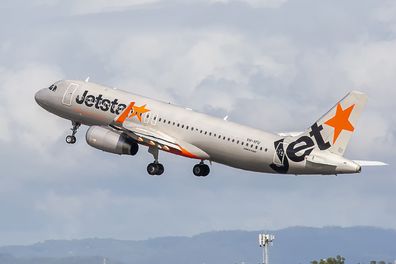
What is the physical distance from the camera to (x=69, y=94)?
4338 inches

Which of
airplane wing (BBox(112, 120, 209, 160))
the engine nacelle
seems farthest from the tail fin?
the engine nacelle

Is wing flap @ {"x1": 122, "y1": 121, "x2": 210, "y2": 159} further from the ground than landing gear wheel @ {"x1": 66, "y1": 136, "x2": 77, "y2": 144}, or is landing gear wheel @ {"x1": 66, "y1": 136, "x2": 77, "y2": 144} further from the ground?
landing gear wheel @ {"x1": 66, "y1": 136, "x2": 77, "y2": 144}

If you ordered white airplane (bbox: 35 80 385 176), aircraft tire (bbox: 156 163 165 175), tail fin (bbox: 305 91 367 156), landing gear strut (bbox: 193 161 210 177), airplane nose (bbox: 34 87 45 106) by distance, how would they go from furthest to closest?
airplane nose (bbox: 34 87 45 106) < landing gear strut (bbox: 193 161 210 177) < aircraft tire (bbox: 156 163 165 175) < white airplane (bbox: 35 80 385 176) < tail fin (bbox: 305 91 367 156)

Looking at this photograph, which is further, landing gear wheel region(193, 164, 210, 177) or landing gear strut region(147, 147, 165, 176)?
landing gear wheel region(193, 164, 210, 177)

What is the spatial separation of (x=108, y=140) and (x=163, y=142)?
16.0 feet

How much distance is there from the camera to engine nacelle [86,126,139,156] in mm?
104250

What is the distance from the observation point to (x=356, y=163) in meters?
96.4

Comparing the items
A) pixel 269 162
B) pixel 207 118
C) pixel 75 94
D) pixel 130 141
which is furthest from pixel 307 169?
pixel 75 94

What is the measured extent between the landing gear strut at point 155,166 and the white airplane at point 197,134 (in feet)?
0.06

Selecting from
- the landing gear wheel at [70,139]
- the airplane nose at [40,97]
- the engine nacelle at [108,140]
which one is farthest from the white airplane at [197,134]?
the airplane nose at [40,97]

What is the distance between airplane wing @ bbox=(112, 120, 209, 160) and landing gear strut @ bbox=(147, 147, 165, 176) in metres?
2.10

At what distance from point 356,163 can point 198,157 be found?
14.7m

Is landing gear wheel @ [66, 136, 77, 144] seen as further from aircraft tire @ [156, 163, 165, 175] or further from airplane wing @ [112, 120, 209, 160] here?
aircraft tire @ [156, 163, 165, 175]

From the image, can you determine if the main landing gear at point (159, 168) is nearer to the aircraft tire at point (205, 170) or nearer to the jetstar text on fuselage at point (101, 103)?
the aircraft tire at point (205, 170)
